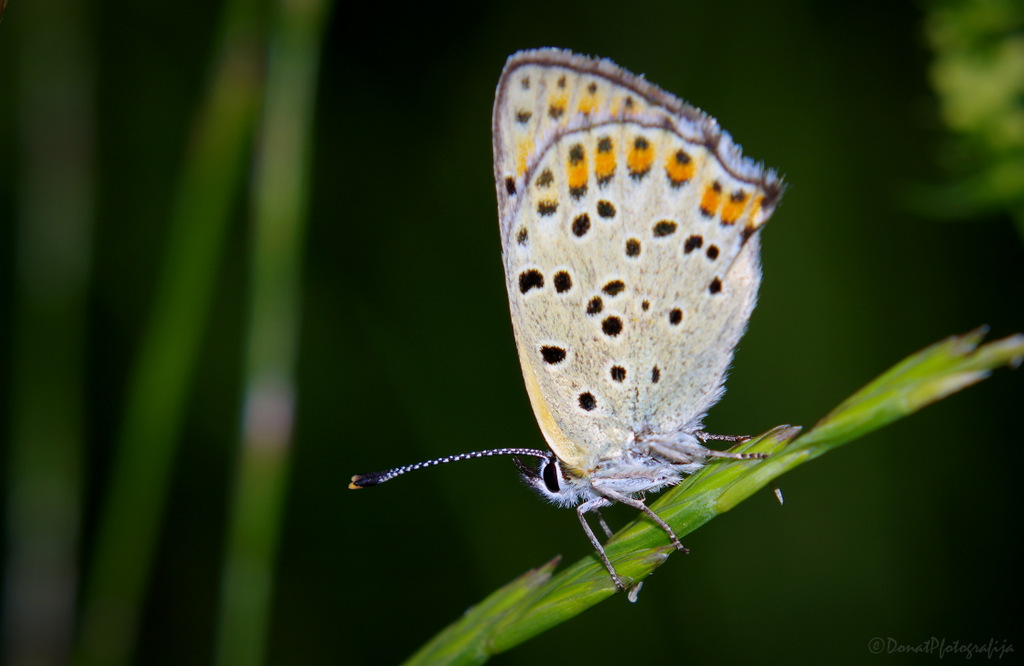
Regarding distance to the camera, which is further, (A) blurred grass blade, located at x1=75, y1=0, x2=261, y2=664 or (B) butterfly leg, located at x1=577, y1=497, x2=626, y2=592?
(A) blurred grass blade, located at x1=75, y1=0, x2=261, y2=664

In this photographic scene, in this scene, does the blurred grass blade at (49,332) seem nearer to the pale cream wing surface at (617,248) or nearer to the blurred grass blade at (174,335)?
the blurred grass blade at (174,335)

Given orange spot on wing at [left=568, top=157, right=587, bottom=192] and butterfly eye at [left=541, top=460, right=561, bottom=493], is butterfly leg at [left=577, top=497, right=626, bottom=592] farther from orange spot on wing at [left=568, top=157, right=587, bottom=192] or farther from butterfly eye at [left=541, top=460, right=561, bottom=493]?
orange spot on wing at [left=568, top=157, right=587, bottom=192]

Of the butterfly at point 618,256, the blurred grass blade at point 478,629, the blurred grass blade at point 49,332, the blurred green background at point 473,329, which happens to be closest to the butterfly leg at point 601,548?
the butterfly at point 618,256

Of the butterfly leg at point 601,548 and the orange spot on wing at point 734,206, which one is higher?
the orange spot on wing at point 734,206

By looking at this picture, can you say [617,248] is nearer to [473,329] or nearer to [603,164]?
[603,164]

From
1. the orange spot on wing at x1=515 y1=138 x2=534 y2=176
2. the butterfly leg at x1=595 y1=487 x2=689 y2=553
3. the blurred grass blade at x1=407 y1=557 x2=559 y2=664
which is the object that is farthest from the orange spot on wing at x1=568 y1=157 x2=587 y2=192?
the blurred grass blade at x1=407 y1=557 x2=559 y2=664

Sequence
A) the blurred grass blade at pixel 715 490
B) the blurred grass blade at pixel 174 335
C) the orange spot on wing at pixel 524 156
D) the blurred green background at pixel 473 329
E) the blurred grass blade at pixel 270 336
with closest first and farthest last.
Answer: the blurred grass blade at pixel 715 490 < the blurred grass blade at pixel 270 336 < the blurred grass blade at pixel 174 335 < the orange spot on wing at pixel 524 156 < the blurred green background at pixel 473 329
